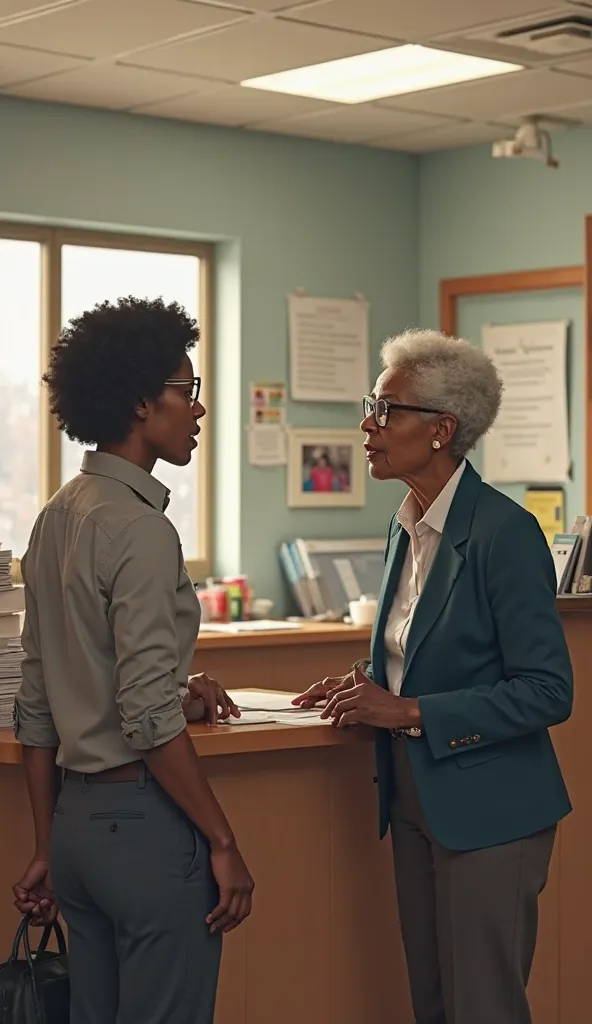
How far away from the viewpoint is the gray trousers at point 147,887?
2.23 meters

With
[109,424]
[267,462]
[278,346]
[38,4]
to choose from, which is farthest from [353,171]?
[109,424]

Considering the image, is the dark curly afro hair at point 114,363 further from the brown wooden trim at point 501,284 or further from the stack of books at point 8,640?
the brown wooden trim at point 501,284

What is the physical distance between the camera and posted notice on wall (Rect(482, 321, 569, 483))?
631cm

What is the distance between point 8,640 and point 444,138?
4114 millimetres

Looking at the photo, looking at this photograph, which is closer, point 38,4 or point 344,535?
point 38,4

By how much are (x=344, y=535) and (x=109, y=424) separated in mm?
4347

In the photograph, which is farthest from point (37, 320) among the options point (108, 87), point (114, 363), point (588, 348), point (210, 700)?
point (114, 363)

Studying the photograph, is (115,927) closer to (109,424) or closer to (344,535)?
(109,424)

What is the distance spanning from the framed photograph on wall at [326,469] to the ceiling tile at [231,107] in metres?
1.22

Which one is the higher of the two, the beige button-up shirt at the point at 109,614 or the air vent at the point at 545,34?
the air vent at the point at 545,34

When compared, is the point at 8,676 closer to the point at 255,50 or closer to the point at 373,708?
the point at 373,708

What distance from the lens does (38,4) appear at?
4.50m

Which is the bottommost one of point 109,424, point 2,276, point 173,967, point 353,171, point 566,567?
point 173,967

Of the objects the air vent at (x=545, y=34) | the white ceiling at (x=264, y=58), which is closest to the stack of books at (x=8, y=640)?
the white ceiling at (x=264, y=58)
